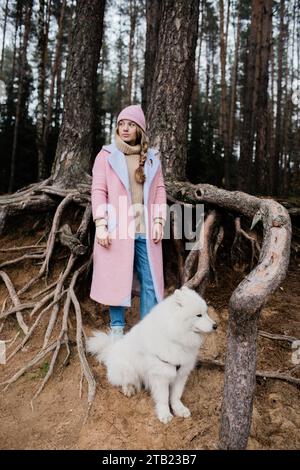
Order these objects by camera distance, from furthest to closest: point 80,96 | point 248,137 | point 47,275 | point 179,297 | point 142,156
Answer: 1. point 248,137
2. point 80,96
3. point 47,275
4. point 142,156
5. point 179,297

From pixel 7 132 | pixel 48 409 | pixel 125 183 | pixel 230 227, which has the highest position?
pixel 7 132

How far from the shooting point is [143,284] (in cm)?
348

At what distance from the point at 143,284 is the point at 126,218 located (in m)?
0.67

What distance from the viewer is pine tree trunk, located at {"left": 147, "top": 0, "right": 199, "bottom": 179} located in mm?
4652

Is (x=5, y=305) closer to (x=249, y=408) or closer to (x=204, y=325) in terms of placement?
(x=204, y=325)

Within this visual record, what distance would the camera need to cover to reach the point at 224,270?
4785mm

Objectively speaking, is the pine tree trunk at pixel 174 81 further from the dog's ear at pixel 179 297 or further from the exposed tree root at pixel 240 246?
the dog's ear at pixel 179 297

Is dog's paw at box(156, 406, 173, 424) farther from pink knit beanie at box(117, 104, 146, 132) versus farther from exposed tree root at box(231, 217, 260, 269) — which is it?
pink knit beanie at box(117, 104, 146, 132)

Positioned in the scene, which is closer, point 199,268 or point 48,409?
point 48,409

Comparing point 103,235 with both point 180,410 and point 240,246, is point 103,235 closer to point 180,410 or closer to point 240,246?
point 180,410

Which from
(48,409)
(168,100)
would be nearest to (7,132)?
(168,100)

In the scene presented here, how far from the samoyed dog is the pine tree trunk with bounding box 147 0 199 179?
2367 millimetres

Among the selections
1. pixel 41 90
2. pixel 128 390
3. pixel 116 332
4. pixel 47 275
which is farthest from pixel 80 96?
pixel 41 90

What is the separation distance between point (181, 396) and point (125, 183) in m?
1.94
